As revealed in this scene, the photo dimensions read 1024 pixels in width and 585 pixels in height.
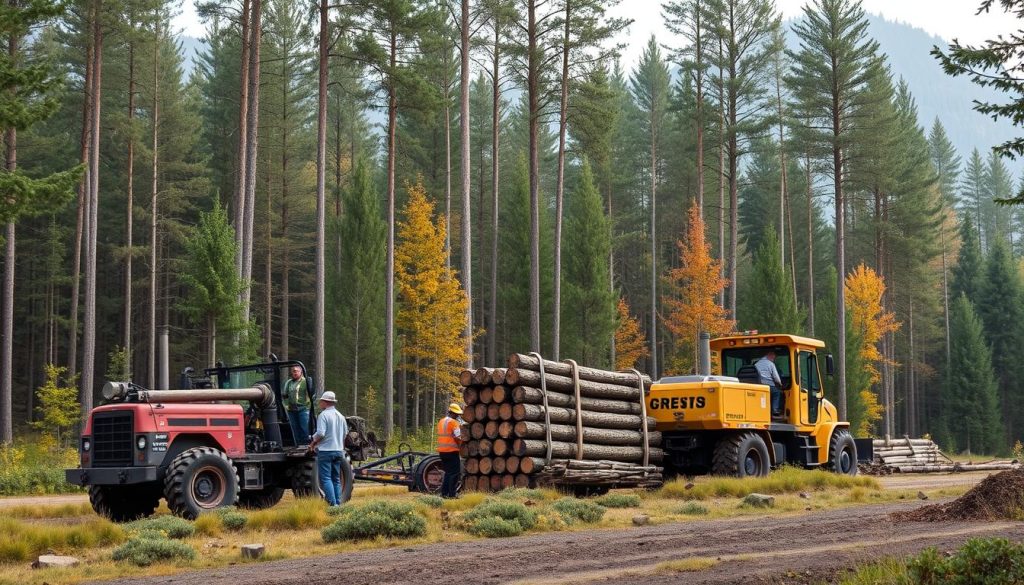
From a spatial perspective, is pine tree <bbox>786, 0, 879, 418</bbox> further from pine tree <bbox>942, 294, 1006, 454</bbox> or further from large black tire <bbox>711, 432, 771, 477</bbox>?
large black tire <bbox>711, 432, 771, 477</bbox>

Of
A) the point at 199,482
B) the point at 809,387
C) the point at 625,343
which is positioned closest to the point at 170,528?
the point at 199,482

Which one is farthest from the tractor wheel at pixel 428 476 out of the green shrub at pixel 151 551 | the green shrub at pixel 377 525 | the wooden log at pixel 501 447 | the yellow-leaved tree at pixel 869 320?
the yellow-leaved tree at pixel 869 320

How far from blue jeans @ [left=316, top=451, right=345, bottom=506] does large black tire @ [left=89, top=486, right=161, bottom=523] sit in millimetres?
2516

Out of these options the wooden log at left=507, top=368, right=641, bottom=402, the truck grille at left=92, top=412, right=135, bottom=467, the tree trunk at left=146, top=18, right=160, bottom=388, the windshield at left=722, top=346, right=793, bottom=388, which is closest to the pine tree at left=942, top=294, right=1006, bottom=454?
the tree trunk at left=146, top=18, right=160, bottom=388

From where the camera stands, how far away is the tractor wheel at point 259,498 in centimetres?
1752

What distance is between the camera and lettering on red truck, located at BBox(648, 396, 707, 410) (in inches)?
807

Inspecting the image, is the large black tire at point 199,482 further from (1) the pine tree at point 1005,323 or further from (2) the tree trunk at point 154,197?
(1) the pine tree at point 1005,323

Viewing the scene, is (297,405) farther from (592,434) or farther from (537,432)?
(592,434)

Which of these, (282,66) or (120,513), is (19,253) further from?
(120,513)

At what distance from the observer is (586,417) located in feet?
64.3

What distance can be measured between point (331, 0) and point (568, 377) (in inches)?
758

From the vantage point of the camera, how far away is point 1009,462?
3856 cm

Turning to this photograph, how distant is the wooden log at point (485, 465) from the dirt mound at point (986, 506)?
672 centimetres

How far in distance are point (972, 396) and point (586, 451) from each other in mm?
56836
